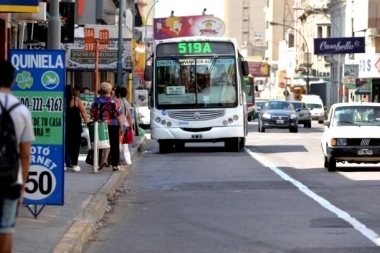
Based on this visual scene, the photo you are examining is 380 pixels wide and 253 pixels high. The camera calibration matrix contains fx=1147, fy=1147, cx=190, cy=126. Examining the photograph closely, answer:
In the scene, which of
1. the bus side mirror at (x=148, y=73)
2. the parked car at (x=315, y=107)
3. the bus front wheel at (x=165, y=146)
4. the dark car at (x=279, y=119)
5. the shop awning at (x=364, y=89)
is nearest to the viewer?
the bus side mirror at (x=148, y=73)

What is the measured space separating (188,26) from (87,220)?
76807 millimetres

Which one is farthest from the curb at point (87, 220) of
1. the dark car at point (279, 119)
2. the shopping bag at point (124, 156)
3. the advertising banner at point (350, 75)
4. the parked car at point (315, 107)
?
the parked car at point (315, 107)

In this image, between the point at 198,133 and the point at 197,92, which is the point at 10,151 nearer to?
the point at 198,133

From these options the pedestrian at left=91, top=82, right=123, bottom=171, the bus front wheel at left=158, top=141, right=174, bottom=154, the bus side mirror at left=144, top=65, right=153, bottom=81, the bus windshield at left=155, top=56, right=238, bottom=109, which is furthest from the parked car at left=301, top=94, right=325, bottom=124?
the pedestrian at left=91, top=82, right=123, bottom=171

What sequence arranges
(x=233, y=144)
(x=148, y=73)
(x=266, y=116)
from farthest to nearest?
1. (x=266, y=116)
2. (x=233, y=144)
3. (x=148, y=73)

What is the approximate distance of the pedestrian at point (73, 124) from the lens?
23.3 m

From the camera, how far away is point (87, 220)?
14.1 metres

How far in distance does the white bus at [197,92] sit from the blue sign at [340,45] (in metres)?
44.2

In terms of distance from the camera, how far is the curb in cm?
1157

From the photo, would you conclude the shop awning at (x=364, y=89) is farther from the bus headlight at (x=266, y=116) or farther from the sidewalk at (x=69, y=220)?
the sidewalk at (x=69, y=220)

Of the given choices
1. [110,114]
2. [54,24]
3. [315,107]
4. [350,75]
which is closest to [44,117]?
[54,24]

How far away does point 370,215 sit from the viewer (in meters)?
15.4

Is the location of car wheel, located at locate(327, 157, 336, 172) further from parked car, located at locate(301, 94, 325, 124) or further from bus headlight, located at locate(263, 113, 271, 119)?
parked car, located at locate(301, 94, 325, 124)

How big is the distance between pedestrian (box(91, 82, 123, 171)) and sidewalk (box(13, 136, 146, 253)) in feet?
8.21
